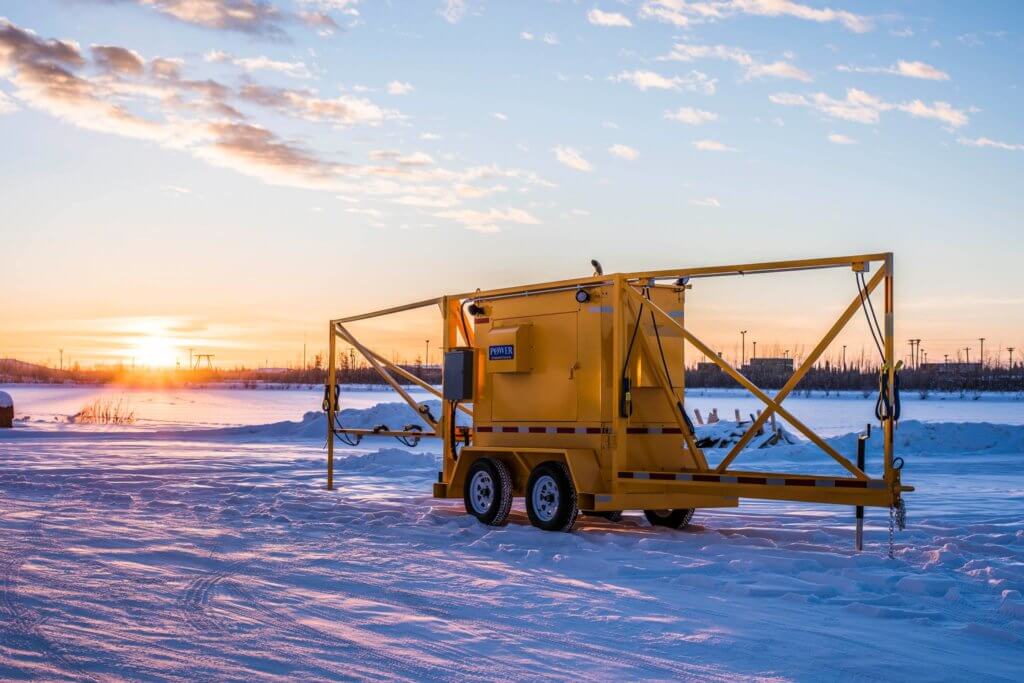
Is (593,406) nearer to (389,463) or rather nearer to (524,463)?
(524,463)

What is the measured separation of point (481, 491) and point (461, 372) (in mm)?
1585

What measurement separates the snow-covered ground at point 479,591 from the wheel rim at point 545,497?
41 cm

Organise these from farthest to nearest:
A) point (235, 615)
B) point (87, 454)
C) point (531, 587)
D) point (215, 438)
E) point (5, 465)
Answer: point (215, 438) < point (87, 454) < point (5, 465) < point (531, 587) < point (235, 615)

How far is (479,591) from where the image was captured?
8.77 metres

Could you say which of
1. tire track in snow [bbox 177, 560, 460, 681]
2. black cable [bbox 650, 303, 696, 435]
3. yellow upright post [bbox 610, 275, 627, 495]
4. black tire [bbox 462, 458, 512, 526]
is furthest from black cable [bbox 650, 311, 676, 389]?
tire track in snow [bbox 177, 560, 460, 681]

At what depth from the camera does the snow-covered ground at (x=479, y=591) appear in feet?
21.4

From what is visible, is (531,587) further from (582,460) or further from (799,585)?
(582,460)

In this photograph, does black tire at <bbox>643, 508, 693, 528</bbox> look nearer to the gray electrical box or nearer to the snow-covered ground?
the snow-covered ground

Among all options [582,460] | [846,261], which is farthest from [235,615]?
[846,261]

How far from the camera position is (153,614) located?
7719 millimetres

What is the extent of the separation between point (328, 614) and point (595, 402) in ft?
17.2

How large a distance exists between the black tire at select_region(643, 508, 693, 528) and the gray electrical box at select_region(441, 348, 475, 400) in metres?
2.80

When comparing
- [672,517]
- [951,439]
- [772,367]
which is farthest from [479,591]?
[772,367]

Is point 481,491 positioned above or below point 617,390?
below
